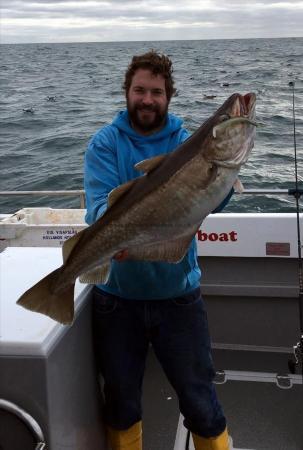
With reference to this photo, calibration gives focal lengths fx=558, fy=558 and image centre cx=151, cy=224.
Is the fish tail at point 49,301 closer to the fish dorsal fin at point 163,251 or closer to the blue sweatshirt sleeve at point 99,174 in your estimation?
the fish dorsal fin at point 163,251

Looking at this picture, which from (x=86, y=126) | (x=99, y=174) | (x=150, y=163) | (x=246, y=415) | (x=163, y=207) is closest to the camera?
(x=163, y=207)

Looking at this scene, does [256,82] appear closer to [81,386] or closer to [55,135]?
[55,135]

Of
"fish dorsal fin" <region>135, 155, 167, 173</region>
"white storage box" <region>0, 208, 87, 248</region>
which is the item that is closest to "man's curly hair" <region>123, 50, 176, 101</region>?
"fish dorsal fin" <region>135, 155, 167, 173</region>

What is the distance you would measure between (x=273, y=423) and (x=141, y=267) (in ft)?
6.39

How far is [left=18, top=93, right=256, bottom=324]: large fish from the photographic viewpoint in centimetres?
225

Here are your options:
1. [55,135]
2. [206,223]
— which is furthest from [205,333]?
[55,135]

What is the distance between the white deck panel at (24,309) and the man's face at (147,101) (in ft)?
3.01

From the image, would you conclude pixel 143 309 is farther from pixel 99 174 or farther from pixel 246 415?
pixel 246 415

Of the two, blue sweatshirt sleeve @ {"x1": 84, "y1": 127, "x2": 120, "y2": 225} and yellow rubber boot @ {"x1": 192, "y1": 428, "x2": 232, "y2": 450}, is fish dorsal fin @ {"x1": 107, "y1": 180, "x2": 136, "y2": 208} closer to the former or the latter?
blue sweatshirt sleeve @ {"x1": 84, "y1": 127, "x2": 120, "y2": 225}

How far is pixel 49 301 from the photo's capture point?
2494mm

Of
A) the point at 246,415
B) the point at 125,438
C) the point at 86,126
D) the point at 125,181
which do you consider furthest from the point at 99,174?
the point at 86,126

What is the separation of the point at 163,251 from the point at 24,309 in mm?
702

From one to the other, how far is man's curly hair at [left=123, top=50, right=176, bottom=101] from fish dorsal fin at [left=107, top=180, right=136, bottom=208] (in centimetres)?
97

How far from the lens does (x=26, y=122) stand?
83.7 feet
